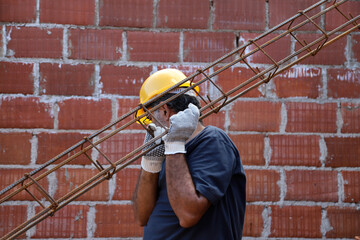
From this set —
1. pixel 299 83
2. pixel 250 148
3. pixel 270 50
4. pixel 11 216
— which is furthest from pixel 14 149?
pixel 299 83

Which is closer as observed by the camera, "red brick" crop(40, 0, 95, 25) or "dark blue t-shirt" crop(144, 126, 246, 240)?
"dark blue t-shirt" crop(144, 126, 246, 240)

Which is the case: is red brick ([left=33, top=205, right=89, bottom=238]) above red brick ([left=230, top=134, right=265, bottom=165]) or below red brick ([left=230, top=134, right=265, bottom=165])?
below

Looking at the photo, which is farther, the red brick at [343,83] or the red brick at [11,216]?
the red brick at [343,83]

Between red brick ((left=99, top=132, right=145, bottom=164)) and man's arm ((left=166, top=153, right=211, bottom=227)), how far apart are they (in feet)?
3.37

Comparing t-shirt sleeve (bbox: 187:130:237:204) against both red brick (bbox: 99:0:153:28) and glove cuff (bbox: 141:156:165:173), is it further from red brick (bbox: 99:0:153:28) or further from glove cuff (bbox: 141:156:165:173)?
red brick (bbox: 99:0:153:28)

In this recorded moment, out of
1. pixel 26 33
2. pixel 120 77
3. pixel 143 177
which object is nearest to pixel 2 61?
pixel 26 33

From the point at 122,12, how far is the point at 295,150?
4.57 feet

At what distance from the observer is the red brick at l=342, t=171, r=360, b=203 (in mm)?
2693

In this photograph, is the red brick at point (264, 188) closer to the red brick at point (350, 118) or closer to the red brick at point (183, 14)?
the red brick at point (350, 118)

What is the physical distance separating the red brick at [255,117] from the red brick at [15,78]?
4.20 ft

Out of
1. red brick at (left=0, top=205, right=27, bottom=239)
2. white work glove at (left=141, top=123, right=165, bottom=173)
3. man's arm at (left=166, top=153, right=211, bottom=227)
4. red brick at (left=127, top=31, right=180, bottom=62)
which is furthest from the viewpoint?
red brick at (left=127, top=31, right=180, bottom=62)

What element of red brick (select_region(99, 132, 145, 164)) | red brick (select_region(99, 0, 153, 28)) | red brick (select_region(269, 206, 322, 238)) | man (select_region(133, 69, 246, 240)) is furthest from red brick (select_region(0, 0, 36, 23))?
red brick (select_region(269, 206, 322, 238))

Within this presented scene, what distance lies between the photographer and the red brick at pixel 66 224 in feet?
8.58

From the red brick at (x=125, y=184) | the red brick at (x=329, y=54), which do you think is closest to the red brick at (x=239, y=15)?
the red brick at (x=329, y=54)
